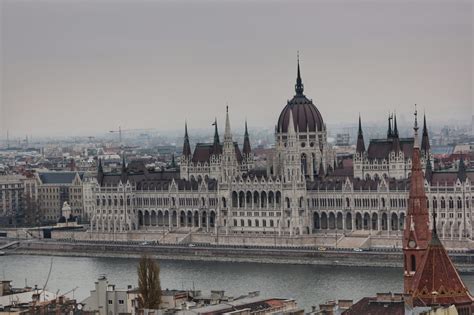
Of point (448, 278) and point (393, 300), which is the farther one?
point (393, 300)

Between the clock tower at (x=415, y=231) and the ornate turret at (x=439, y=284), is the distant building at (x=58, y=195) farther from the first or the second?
the ornate turret at (x=439, y=284)

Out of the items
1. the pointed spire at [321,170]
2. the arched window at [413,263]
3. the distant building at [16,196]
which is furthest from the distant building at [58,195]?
the arched window at [413,263]

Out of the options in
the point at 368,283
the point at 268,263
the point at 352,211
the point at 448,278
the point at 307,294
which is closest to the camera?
the point at 448,278

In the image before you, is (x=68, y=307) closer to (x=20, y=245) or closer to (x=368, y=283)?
(x=368, y=283)

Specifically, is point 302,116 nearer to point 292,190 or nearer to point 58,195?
point 292,190

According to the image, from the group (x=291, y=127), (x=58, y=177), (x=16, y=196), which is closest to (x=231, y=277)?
(x=291, y=127)

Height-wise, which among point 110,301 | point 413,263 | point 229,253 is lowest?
point 229,253

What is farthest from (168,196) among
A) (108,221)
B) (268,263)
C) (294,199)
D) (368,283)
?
(368,283)
